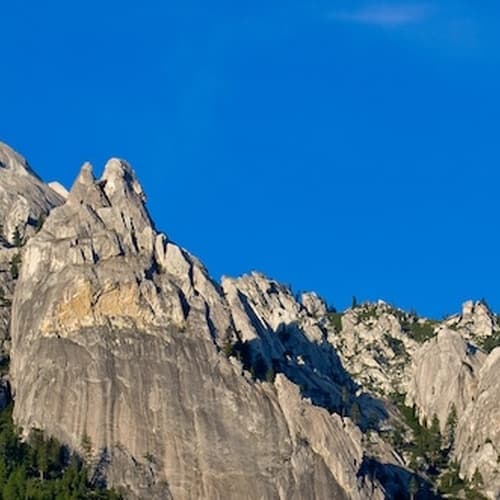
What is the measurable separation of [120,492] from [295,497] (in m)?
16.1

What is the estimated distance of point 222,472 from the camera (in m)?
199

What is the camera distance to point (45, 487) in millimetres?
197250

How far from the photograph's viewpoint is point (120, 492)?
198 meters

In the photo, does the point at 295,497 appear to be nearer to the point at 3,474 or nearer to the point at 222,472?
the point at 222,472

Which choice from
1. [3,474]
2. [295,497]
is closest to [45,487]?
[3,474]

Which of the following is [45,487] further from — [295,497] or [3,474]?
[295,497]

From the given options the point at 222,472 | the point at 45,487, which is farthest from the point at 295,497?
the point at 45,487

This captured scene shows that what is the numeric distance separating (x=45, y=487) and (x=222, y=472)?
642 inches

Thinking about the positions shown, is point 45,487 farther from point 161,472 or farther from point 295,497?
point 295,497

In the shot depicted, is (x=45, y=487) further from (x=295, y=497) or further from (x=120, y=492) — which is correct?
(x=295, y=497)

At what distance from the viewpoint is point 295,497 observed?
19850cm

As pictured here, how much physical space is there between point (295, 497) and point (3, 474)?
88.7ft

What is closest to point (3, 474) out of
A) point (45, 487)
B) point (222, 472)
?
point (45, 487)

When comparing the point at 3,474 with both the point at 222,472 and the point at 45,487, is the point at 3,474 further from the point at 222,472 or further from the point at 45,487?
the point at 222,472
